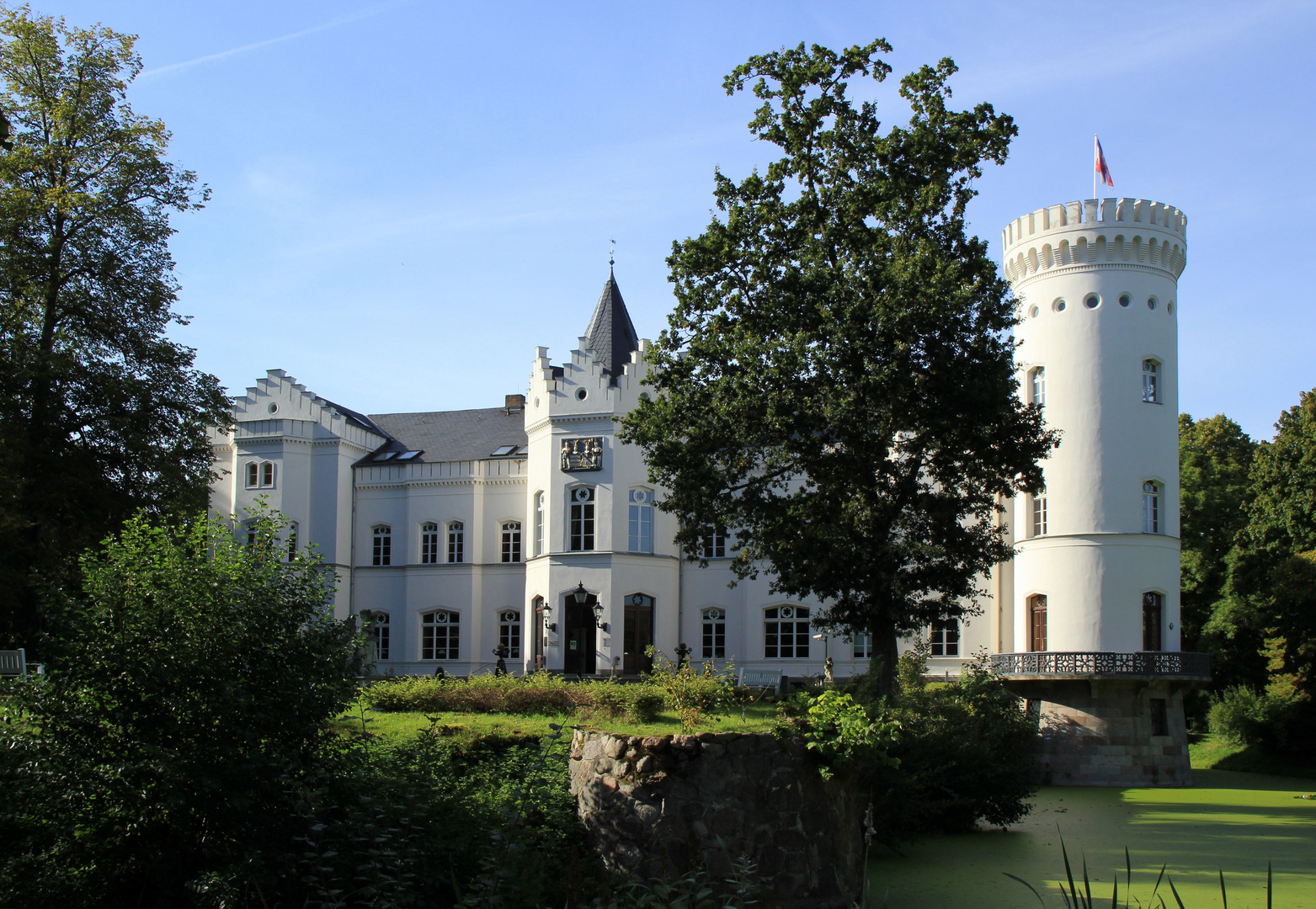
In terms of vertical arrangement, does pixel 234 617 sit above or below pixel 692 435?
below

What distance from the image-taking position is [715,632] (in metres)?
37.7

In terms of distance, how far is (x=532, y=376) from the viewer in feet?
127

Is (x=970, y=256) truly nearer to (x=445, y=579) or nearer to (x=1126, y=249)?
(x=1126, y=249)

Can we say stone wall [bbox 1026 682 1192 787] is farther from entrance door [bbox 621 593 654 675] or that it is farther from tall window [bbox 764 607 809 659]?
entrance door [bbox 621 593 654 675]

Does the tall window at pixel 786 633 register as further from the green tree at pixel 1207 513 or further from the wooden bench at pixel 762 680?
the green tree at pixel 1207 513

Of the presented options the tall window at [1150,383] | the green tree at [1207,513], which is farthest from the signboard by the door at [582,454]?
the green tree at [1207,513]

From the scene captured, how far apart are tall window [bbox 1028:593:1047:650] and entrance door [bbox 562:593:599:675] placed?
12.5 meters

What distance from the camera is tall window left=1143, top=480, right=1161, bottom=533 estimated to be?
32.1 meters

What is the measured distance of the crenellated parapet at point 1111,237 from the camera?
32.6 metres

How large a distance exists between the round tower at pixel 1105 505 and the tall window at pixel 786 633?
257 inches

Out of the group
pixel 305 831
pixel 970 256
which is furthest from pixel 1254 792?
pixel 305 831

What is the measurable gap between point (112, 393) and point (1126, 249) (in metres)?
25.7

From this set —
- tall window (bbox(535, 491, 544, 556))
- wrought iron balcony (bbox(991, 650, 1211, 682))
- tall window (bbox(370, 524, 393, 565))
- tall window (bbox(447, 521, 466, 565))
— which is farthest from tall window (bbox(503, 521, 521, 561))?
wrought iron balcony (bbox(991, 650, 1211, 682))

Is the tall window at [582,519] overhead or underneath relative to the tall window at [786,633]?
overhead
